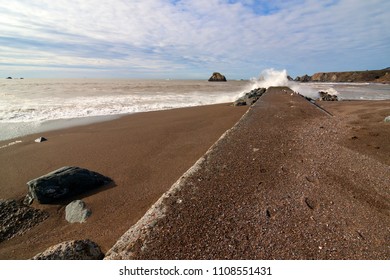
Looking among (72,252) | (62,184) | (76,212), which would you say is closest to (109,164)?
(62,184)

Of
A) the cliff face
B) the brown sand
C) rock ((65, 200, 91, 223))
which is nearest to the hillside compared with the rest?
the cliff face

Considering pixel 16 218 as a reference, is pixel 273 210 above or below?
above

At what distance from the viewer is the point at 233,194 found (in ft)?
10.6

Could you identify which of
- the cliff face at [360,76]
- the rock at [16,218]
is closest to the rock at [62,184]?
the rock at [16,218]

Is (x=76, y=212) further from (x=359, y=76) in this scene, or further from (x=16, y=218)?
(x=359, y=76)

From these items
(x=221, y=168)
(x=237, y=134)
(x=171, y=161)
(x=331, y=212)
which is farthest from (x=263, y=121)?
(x=331, y=212)

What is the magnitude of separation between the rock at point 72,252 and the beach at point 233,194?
0.23 meters

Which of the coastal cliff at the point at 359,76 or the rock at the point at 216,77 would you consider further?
the rock at the point at 216,77

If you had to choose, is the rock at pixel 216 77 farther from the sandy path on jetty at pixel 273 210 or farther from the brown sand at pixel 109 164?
the sandy path on jetty at pixel 273 210

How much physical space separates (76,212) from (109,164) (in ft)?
6.81

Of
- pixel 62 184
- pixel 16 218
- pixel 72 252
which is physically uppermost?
pixel 72 252

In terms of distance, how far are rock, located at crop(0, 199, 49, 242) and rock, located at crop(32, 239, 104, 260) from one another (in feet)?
5.21

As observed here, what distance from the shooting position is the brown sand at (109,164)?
3.34 m

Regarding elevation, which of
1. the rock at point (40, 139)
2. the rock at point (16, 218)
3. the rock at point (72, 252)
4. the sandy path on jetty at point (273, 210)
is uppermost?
the sandy path on jetty at point (273, 210)
